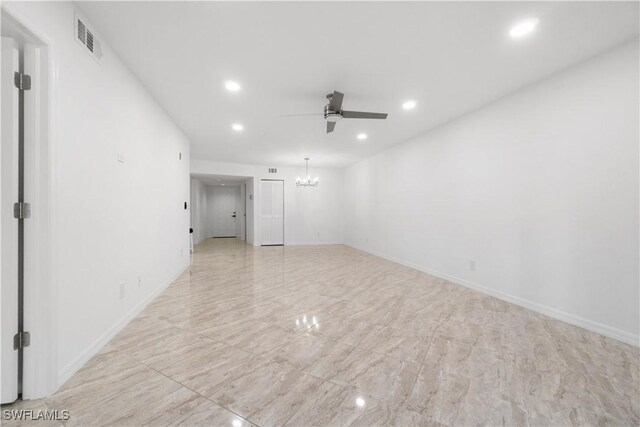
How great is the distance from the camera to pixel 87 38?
1914 mm

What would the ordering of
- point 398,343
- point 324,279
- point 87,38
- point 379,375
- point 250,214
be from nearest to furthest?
point 379,375
point 87,38
point 398,343
point 324,279
point 250,214

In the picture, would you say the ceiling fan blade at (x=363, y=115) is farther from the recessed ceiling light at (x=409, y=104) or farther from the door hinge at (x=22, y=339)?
the door hinge at (x=22, y=339)

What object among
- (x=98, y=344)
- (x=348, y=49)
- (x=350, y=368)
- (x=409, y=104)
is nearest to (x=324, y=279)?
(x=350, y=368)

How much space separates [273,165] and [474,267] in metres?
6.43

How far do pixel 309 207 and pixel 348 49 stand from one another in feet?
21.7

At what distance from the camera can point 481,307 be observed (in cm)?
304

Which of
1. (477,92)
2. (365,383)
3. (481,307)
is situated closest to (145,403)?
(365,383)

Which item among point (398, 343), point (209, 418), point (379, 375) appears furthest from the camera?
point (398, 343)

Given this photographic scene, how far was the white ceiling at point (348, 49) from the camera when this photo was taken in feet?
6.17

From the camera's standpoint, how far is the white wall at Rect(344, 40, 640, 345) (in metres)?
2.26

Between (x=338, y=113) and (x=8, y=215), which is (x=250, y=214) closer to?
(x=338, y=113)

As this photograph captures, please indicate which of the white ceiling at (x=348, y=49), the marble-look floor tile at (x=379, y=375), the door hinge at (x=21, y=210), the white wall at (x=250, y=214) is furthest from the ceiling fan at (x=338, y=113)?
the white wall at (x=250, y=214)

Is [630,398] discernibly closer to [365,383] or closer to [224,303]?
[365,383]

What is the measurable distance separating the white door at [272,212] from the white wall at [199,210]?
244 cm
